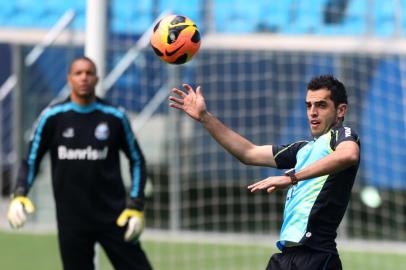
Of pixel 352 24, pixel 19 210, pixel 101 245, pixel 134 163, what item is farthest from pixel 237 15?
pixel 19 210

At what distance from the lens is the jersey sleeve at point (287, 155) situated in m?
5.16

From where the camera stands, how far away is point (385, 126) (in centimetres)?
1213

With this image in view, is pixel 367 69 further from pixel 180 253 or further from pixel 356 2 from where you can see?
Result: pixel 180 253

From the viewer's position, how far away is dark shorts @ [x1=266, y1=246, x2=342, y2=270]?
15.8ft

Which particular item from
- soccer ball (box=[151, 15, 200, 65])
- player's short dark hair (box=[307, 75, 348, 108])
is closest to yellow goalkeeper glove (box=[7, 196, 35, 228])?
soccer ball (box=[151, 15, 200, 65])

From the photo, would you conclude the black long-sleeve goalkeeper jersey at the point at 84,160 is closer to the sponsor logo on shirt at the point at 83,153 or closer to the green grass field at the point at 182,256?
the sponsor logo on shirt at the point at 83,153

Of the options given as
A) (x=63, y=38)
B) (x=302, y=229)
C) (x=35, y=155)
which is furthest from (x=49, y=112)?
(x=63, y=38)

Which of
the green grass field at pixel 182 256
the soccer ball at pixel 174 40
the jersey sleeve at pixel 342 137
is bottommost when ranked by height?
the green grass field at pixel 182 256

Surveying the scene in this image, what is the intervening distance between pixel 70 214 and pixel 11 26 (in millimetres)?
8528

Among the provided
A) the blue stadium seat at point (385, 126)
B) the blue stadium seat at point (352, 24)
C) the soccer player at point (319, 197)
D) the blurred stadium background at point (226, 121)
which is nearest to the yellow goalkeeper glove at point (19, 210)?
the soccer player at point (319, 197)

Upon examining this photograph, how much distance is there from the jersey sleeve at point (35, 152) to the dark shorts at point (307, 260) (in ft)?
8.15

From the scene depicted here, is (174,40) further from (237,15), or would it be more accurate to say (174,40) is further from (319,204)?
(237,15)

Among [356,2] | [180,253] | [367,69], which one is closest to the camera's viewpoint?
[180,253]

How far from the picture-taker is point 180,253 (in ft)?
33.9
